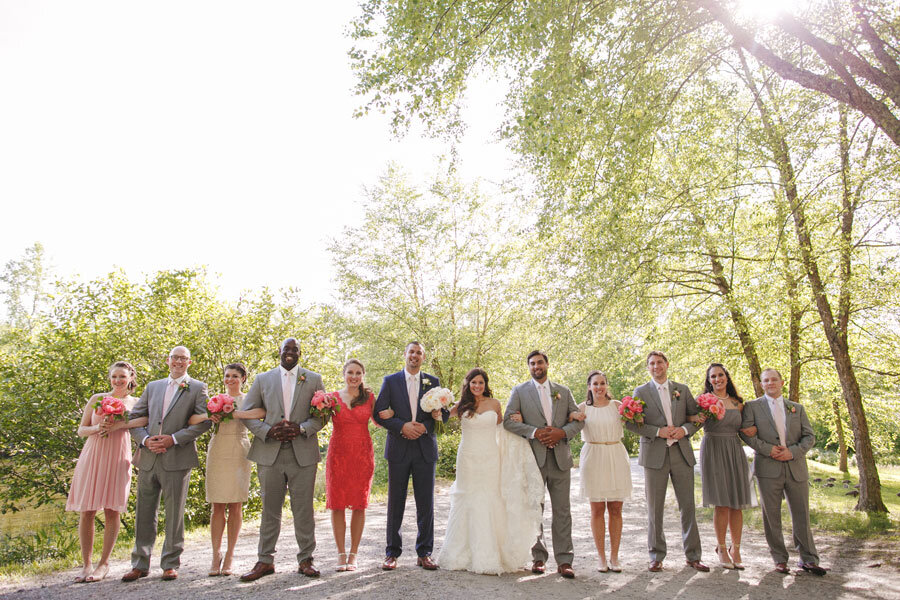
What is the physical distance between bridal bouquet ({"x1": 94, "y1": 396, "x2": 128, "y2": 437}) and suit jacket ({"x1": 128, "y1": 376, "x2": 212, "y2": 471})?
13cm

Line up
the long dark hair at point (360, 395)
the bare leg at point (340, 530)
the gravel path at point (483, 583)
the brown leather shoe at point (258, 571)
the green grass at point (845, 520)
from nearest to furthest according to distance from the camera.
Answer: the gravel path at point (483, 583), the brown leather shoe at point (258, 571), the bare leg at point (340, 530), the long dark hair at point (360, 395), the green grass at point (845, 520)

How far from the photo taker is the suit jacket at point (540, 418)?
638 cm

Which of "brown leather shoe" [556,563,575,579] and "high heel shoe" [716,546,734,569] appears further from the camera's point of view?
"high heel shoe" [716,546,734,569]

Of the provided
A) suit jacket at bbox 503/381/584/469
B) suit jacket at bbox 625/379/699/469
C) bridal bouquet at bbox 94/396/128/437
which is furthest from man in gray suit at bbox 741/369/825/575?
bridal bouquet at bbox 94/396/128/437

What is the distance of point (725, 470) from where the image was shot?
21.8 ft

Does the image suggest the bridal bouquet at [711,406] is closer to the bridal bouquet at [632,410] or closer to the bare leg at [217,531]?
the bridal bouquet at [632,410]

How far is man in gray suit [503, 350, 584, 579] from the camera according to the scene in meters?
6.25

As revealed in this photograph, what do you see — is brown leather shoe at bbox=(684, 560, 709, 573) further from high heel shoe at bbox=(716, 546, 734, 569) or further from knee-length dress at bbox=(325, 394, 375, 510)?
knee-length dress at bbox=(325, 394, 375, 510)

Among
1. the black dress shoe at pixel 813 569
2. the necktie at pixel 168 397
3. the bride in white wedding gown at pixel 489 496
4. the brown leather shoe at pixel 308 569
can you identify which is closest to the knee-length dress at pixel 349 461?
the brown leather shoe at pixel 308 569

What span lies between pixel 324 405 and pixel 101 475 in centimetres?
254

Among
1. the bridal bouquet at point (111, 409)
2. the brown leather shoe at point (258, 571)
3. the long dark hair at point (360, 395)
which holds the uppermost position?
the long dark hair at point (360, 395)

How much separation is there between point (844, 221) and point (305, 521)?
436 inches

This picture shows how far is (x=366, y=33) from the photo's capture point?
26.0ft

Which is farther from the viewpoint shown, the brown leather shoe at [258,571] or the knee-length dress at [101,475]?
the knee-length dress at [101,475]
